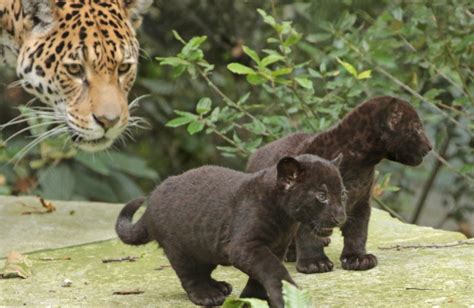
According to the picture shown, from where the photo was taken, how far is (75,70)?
21.2 ft

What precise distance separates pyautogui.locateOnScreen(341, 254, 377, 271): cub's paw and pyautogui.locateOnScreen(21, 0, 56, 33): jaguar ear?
225 cm

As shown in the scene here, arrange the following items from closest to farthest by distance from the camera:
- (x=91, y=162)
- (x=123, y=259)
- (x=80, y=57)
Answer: (x=123, y=259) → (x=80, y=57) → (x=91, y=162)

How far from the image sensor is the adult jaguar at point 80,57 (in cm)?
630

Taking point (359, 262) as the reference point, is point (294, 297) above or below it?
above

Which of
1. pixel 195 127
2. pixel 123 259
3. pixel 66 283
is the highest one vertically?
pixel 195 127

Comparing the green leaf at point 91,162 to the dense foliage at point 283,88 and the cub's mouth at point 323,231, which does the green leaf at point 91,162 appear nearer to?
the dense foliage at point 283,88

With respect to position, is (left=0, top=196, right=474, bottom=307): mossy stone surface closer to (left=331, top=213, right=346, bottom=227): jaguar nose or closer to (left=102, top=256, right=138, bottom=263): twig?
(left=102, top=256, right=138, bottom=263): twig

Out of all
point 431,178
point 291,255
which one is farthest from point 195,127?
point 431,178

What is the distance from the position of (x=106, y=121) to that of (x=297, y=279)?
5.00 ft

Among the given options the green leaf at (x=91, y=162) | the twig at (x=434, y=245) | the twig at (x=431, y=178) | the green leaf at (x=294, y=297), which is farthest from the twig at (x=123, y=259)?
the twig at (x=431, y=178)

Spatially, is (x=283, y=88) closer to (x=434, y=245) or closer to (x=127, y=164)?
(x=127, y=164)

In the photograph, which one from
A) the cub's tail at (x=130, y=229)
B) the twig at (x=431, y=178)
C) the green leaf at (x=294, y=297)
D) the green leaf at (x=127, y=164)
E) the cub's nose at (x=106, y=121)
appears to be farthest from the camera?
the twig at (x=431, y=178)

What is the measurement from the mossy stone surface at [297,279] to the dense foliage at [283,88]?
0.90 m

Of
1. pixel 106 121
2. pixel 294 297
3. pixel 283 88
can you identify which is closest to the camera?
pixel 294 297
